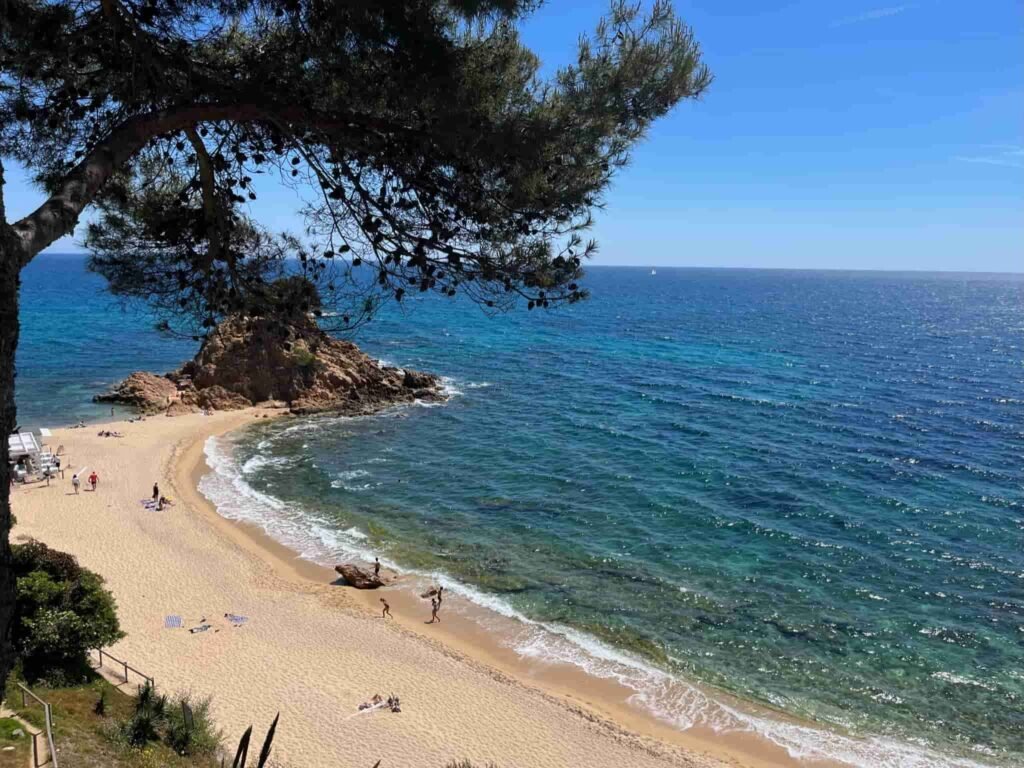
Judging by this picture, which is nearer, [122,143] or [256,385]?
[122,143]

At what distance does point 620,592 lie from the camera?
935 inches

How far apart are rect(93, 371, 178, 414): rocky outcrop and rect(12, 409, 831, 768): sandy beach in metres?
18.2

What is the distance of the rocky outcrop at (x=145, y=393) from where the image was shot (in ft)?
154

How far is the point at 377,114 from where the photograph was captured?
8.45 m

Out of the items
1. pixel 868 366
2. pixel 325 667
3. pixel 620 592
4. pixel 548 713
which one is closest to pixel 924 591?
pixel 620 592

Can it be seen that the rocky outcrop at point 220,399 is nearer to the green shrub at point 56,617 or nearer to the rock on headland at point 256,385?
the rock on headland at point 256,385

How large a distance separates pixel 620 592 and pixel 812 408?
1160 inches

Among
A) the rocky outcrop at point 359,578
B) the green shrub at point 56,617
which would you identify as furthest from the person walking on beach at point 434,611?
the green shrub at point 56,617

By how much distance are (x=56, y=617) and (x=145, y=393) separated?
121ft

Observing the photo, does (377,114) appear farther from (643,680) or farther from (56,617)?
(643,680)

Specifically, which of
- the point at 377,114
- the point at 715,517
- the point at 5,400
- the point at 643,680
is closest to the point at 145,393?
the point at 715,517

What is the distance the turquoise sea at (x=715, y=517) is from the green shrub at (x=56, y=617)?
1141 centimetres

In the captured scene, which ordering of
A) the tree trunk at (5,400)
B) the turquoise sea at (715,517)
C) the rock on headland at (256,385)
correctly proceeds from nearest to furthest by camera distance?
the tree trunk at (5,400), the turquoise sea at (715,517), the rock on headland at (256,385)

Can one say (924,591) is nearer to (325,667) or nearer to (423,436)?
(325,667)
